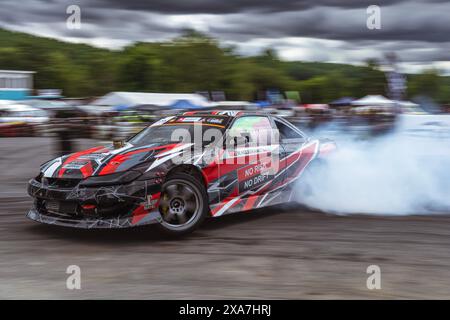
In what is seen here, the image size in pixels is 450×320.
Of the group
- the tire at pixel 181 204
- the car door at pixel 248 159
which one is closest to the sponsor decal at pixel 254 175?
the car door at pixel 248 159

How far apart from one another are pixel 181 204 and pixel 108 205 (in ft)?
2.73

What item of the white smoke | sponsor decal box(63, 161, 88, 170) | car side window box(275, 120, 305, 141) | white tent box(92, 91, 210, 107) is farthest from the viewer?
white tent box(92, 91, 210, 107)

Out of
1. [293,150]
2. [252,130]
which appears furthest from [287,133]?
[252,130]

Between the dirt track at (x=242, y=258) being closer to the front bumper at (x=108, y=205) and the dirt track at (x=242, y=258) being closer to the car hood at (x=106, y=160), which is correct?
the front bumper at (x=108, y=205)

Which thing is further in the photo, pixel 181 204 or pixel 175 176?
pixel 181 204

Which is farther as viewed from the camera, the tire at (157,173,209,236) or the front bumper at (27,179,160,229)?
the tire at (157,173,209,236)

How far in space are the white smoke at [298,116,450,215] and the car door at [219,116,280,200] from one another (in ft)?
2.69

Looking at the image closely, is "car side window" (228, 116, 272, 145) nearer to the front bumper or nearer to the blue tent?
the front bumper

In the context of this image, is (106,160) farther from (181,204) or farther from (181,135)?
(181,135)

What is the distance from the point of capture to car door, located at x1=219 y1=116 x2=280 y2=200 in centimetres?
629

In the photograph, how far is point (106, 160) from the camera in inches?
225

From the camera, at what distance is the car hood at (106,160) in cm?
556

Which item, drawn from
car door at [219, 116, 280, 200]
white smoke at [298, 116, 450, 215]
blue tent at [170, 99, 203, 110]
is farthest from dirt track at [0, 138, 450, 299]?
blue tent at [170, 99, 203, 110]

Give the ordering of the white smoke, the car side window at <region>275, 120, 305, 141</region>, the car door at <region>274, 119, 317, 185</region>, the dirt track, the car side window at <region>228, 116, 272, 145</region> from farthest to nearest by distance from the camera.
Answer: the white smoke → the car side window at <region>275, 120, 305, 141</region> → the car door at <region>274, 119, 317, 185</region> → the car side window at <region>228, 116, 272, 145</region> → the dirt track
